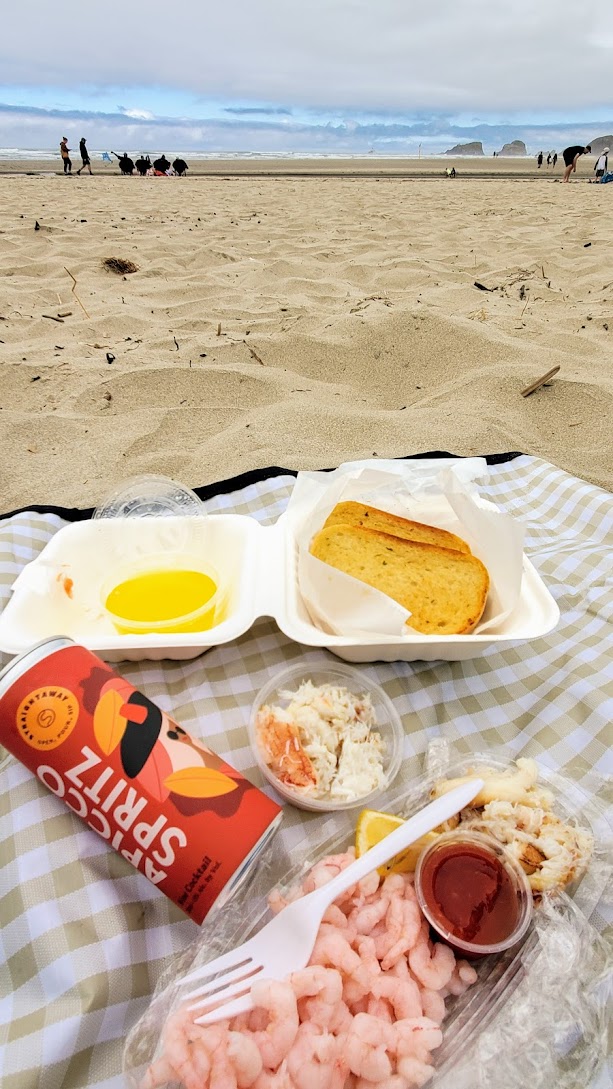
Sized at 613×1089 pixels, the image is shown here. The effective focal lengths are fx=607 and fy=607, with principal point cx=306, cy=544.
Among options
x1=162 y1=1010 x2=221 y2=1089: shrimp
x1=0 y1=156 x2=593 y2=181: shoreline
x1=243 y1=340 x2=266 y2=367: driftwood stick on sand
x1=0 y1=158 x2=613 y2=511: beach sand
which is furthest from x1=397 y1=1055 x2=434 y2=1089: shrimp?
x1=0 y1=156 x2=593 y2=181: shoreline

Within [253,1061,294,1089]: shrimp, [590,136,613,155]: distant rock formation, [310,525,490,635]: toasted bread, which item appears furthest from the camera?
[590,136,613,155]: distant rock formation

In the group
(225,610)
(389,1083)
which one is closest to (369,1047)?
(389,1083)

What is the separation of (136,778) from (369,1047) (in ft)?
1.49

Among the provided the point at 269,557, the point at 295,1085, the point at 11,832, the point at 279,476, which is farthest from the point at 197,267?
the point at 295,1085

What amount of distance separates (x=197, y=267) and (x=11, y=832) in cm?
553

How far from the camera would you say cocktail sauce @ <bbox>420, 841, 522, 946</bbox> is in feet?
2.74

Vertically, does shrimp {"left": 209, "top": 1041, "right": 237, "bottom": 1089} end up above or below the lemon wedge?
below

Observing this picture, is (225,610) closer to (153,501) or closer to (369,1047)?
(153,501)

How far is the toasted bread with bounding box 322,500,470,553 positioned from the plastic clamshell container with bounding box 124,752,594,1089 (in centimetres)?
63

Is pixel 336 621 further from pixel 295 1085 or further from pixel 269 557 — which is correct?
pixel 295 1085

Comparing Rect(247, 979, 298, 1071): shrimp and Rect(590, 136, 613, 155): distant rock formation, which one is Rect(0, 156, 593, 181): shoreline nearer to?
Rect(247, 979, 298, 1071): shrimp

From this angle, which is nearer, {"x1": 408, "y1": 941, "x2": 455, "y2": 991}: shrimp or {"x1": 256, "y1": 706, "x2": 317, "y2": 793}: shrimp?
{"x1": 408, "y1": 941, "x2": 455, "y2": 991}: shrimp

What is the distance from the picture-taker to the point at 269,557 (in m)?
1.51

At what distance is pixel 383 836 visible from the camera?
93 cm
